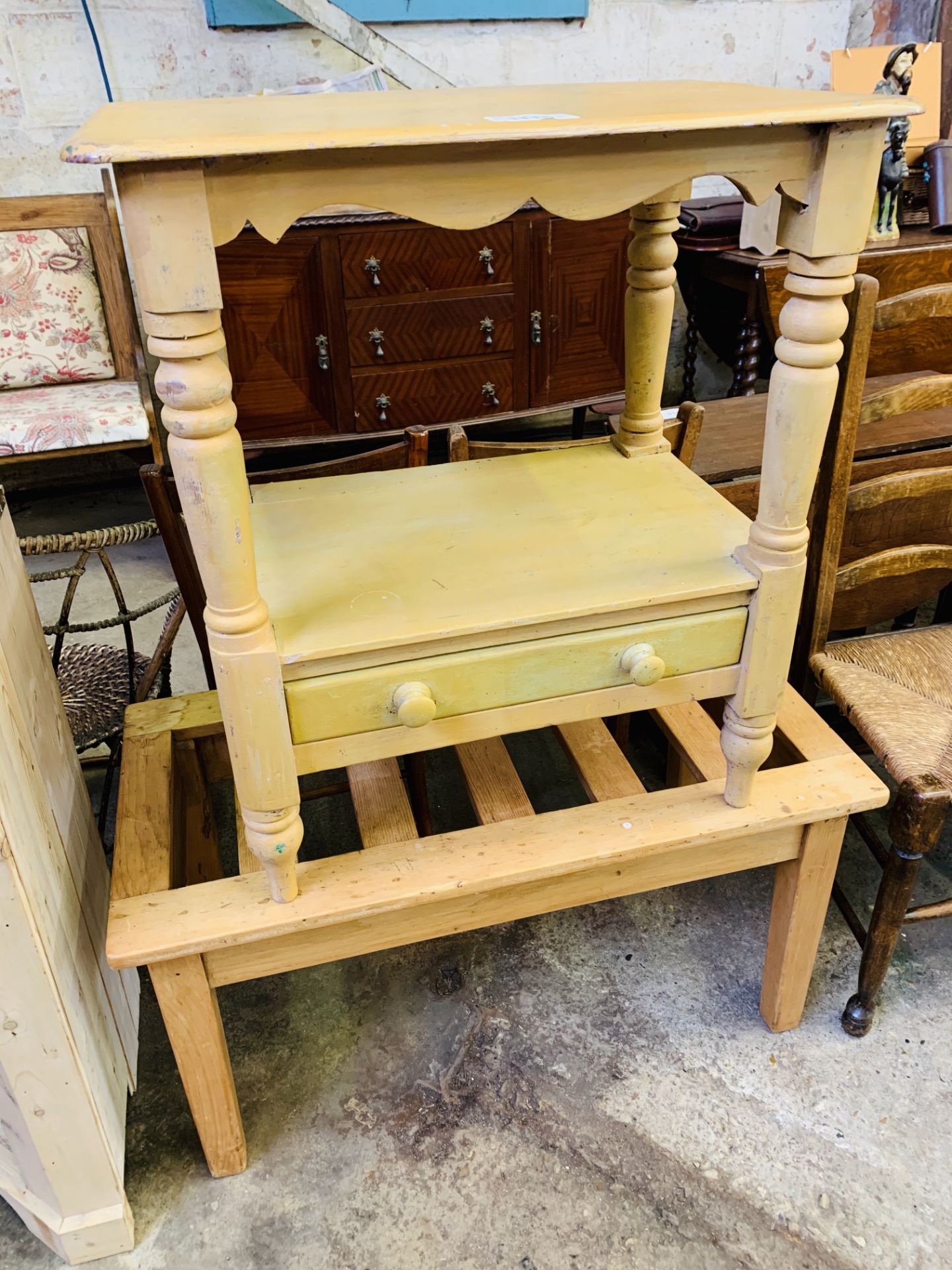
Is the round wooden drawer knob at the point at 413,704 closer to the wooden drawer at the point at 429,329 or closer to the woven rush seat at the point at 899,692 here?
the woven rush seat at the point at 899,692

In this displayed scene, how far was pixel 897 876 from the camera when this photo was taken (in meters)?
1.41

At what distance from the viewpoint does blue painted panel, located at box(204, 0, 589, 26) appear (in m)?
3.13

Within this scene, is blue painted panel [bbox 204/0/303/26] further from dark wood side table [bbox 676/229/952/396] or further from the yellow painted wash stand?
the yellow painted wash stand

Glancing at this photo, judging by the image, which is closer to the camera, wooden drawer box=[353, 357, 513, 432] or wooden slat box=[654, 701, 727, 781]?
wooden slat box=[654, 701, 727, 781]

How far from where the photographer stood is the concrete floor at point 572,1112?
128 centimetres

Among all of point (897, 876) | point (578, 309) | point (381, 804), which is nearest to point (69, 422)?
point (578, 309)

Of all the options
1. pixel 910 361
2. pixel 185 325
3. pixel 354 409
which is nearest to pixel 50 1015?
pixel 185 325

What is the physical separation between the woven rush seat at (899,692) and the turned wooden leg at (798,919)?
152 mm

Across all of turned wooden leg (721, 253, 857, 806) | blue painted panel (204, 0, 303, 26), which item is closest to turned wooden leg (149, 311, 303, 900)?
turned wooden leg (721, 253, 857, 806)

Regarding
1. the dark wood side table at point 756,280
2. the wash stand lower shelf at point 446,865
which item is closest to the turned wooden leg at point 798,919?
the wash stand lower shelf at point 446,865

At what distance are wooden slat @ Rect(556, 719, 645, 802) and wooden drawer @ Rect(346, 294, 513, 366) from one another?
75.8 inches

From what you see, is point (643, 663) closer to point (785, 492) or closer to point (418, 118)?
point (785, 492)

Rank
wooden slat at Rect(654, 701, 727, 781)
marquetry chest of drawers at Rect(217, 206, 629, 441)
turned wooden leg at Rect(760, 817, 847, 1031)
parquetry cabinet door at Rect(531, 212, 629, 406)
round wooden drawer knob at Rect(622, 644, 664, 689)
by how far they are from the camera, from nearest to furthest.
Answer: round wooden drawer knob at Rect(622, 644, 664, 689) → turned wooden leg at Rect(760, 817, 847, 1031) → wooden slat at Rect(654, 701, 727, 781) → marquetry chest of drawers at Rect(217, 206, 629, 441) → parquetry cabinet door at Rect(531, 212, 629, 406)

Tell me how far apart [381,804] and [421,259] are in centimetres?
219
